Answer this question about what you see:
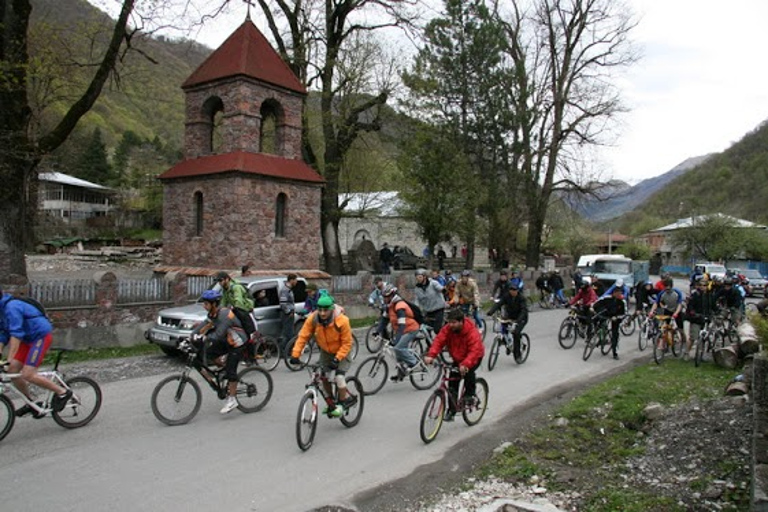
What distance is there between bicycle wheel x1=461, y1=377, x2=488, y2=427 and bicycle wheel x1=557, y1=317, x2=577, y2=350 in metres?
7.30

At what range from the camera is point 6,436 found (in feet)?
23.3

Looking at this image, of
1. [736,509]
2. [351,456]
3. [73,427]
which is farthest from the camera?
[73,427]

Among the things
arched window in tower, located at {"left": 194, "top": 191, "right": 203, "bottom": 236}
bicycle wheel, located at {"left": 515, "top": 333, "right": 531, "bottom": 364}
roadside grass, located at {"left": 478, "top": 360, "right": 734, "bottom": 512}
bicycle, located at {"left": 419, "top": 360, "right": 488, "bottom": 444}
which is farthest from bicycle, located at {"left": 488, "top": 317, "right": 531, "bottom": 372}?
arched window in tower, located at {"left": 194, "top": 191, "right": 203, "bottom": 236}

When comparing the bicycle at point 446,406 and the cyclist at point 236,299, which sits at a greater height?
the cyclist at point 236,299

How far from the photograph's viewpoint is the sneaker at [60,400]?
7.51m

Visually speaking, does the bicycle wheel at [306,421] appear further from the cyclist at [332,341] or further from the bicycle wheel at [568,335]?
the bicycle wheel at [568,335]

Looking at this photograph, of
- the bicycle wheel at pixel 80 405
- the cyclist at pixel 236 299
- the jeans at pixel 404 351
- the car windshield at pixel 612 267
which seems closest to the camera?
the bicycle wheel at pixel 80 405

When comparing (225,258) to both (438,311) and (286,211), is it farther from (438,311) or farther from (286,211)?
(438,311)

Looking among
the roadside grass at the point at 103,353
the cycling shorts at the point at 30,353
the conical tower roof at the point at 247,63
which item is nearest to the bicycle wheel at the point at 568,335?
the roadside grass at the point at 103,353

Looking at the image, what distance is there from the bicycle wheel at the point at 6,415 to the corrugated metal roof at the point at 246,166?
14.0m

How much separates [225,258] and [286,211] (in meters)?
3.11

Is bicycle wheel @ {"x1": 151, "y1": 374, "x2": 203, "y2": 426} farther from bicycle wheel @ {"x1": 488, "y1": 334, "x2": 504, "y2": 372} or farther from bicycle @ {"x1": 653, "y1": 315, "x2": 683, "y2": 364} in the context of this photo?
bicycle @ {"x1": 653, "y1": 315, "x2": 683, "y2": 364}

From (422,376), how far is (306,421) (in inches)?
151

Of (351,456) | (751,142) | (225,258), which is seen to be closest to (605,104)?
(225,258)
